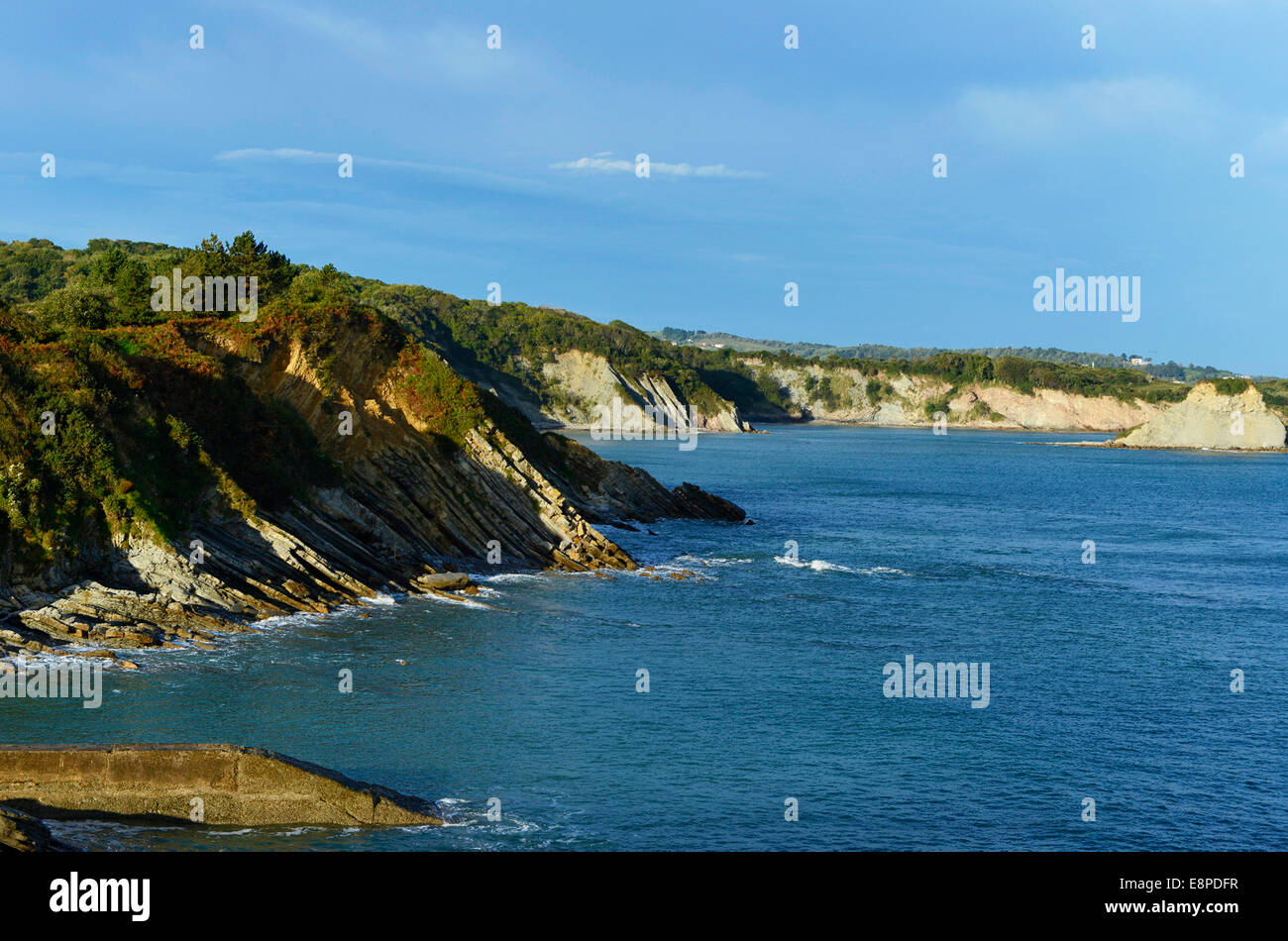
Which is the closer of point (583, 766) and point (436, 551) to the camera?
point (583, 766)

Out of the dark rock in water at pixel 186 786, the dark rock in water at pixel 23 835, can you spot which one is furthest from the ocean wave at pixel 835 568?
the dark rock in water at pixel 23 835

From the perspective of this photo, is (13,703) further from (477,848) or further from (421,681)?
(477,848)

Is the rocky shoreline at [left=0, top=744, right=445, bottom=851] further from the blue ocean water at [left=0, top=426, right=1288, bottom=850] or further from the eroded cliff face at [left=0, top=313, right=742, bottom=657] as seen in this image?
the eroded cliff face at [left=0, top=313, right=742, bottom=657]

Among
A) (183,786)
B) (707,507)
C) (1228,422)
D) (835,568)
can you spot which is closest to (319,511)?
(835,568)

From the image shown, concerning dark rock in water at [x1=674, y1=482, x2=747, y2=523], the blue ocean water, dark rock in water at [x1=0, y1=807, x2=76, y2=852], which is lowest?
the blue ocean water

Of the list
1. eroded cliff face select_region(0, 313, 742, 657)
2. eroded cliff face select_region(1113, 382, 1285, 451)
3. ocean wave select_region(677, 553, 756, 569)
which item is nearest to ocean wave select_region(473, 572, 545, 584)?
eroded cliff face select_region(0, 313, 742, 657)

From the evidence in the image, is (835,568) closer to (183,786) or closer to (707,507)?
(707,507)
